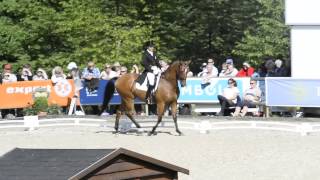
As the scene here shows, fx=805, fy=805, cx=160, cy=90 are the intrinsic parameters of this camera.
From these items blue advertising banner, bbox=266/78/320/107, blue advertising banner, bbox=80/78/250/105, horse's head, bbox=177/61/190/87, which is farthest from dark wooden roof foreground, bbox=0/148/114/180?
blue advertising banner, bbox=80/78/250/105

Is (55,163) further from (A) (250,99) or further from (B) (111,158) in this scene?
(A) (250,99)

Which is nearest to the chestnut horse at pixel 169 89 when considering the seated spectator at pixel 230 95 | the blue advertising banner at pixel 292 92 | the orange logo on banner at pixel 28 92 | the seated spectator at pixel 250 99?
the seated spectator at pixel 230 95

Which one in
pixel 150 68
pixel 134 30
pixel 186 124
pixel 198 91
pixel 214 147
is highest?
pixel 134 30

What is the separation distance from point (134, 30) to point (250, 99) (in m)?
11.8

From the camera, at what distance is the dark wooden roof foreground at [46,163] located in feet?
24.0

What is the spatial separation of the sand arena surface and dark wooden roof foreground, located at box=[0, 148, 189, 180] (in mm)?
6348

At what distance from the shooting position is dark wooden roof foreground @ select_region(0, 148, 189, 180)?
7305 millimetres

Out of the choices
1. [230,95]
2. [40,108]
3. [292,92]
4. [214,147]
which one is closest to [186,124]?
[230,95]

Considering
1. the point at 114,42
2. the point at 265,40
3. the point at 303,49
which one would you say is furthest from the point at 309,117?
the point at 265,40

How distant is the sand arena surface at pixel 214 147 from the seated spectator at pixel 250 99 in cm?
220

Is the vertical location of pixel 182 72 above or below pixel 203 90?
above

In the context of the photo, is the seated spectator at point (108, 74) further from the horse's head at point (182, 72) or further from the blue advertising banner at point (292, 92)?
the horse's head at point (182, 72)

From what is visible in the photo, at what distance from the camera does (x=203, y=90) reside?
2445 centimetres

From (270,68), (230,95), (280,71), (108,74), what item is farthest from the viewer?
(108,74)
